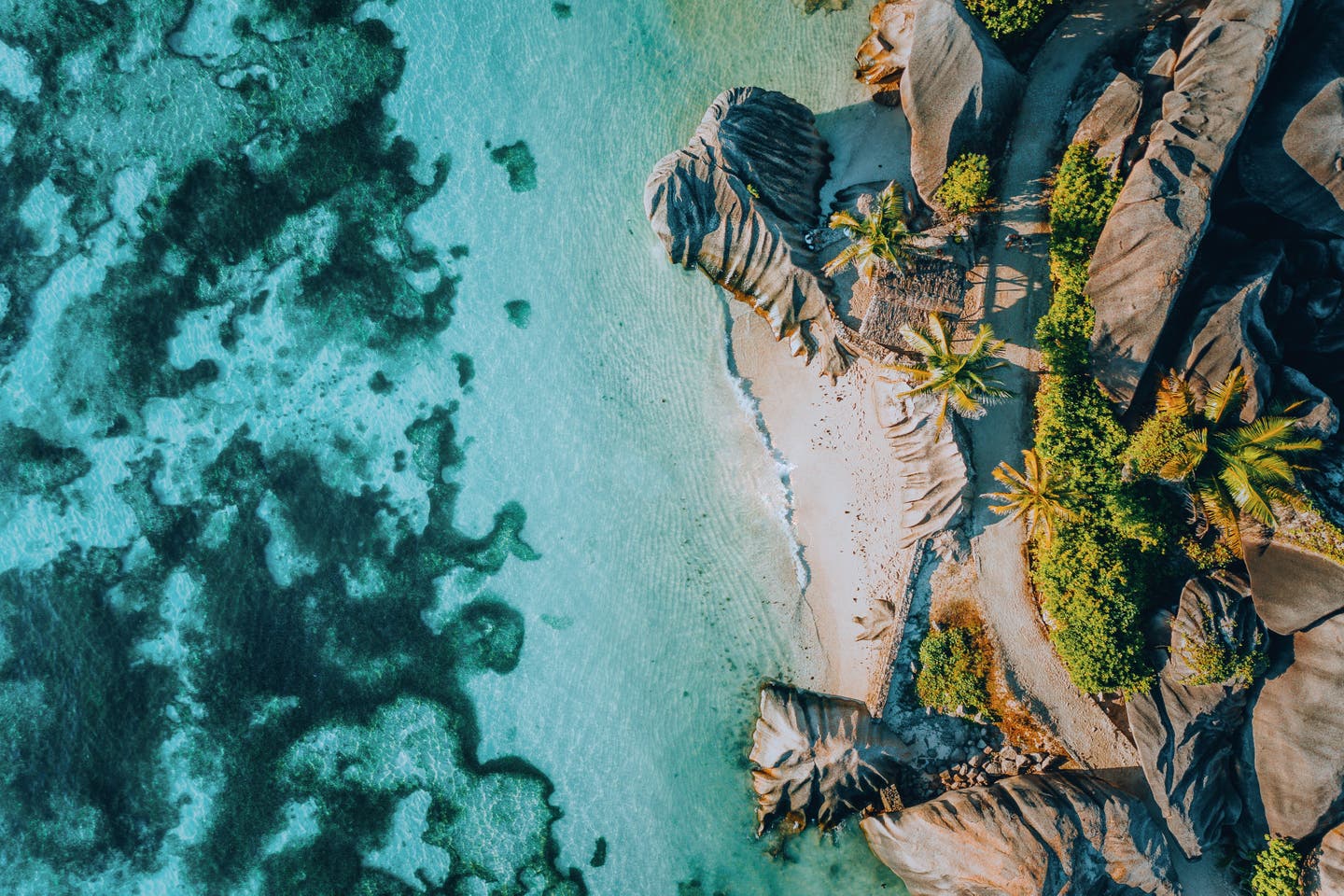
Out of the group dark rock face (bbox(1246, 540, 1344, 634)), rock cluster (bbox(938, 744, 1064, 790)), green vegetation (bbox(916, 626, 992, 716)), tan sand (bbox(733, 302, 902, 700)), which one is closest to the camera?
dark rock face (bbox(1246, 540, 1344, 634))

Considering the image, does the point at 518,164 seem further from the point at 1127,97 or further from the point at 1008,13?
the point at 1127,97

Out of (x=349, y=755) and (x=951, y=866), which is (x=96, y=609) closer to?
(x=349, y=755)

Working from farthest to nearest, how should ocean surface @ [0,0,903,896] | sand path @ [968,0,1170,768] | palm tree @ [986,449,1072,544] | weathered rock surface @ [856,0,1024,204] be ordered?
ocean surface @ [0,0,903,896] → sand path @ [968,0,1170,768] → palm tree @ [986,449,1072,544] → weathered rock surface @ [856,0,1024,204]

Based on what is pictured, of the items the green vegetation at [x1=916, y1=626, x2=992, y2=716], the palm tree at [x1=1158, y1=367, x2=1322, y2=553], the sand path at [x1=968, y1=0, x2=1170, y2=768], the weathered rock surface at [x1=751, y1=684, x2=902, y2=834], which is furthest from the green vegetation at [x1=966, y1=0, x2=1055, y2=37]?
the weathered rock surface at [x1=751, y1=684, x2=902, y2=834]

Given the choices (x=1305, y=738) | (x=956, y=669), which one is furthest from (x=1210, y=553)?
(x=956, y=669)

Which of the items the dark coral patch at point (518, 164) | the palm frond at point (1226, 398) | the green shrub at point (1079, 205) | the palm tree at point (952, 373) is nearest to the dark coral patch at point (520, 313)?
the dark coral patch at point (518, 164)

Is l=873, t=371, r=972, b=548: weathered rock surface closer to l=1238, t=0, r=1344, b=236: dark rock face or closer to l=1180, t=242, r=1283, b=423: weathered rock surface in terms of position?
l=1180, t=242, r=1283, b=423: weathered rock surface
